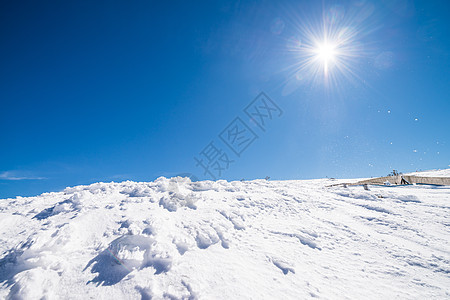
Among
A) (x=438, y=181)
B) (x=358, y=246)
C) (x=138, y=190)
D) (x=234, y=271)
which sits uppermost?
(x=438, y=181)

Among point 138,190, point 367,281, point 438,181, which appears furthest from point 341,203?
point 438,181

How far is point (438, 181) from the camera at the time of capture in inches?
411

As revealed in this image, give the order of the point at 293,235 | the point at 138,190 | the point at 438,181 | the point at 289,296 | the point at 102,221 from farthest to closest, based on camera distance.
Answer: the point at 438,181
the point at 138,190
the point at 293,235
the point at 102,221
the point at 289,296

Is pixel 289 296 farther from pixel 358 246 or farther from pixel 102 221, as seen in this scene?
pixel 102 221

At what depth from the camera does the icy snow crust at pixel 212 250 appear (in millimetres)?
2859

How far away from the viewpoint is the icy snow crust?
2.86 meters

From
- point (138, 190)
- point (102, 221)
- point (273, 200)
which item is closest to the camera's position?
point (102, 221)

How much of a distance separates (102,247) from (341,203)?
800 cm

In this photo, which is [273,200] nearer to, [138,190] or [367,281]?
[367,281]

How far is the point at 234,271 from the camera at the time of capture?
3.25 m

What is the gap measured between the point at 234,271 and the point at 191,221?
1.82m

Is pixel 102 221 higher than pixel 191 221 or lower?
lower

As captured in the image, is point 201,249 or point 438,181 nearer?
point 201,249

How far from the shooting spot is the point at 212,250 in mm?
3789
